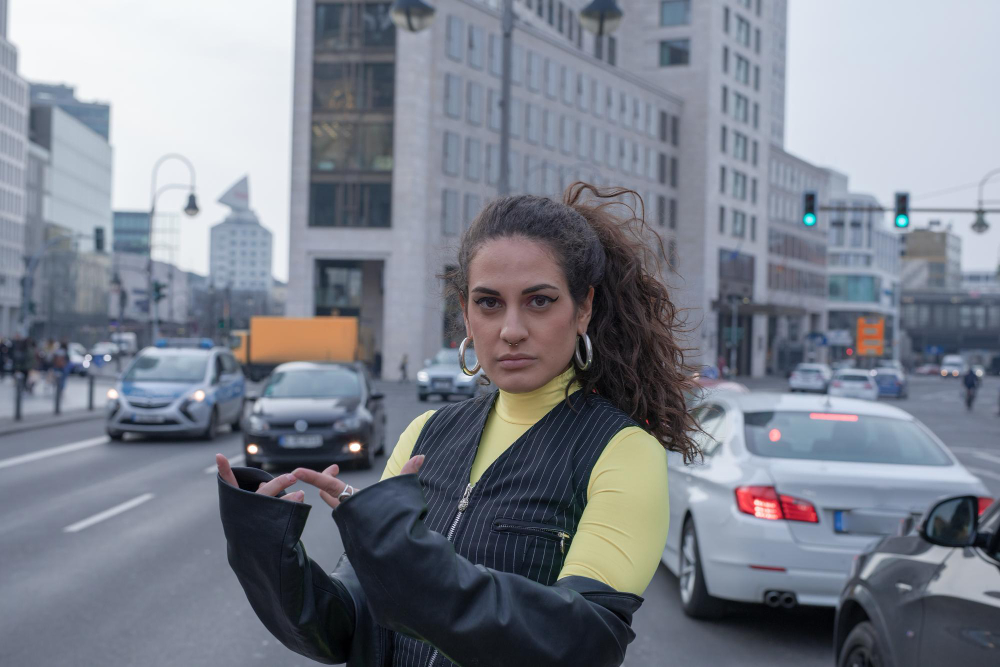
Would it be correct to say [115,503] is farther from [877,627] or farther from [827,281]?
[827,281]

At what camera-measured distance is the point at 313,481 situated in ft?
4.94

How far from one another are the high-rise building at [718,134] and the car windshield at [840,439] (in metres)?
60.5

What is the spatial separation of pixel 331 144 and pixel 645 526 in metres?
53.2

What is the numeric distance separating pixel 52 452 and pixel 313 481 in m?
15.3

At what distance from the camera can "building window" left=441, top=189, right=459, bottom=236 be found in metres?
53.6

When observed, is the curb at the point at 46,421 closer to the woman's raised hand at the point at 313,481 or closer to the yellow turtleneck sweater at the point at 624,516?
the woman's raised hand at the point at 313,481

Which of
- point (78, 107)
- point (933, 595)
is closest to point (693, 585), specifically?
point (933, 595)

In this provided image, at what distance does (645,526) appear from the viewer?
5.51 ft

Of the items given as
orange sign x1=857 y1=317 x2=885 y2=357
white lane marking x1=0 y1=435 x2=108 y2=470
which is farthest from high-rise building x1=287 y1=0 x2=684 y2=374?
white lane marking x1=0 y1=435 x2=108 y2=470

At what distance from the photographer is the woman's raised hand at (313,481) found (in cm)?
149

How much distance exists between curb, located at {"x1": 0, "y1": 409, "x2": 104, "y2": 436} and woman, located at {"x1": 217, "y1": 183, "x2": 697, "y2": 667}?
17891mm

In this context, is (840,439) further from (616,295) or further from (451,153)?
(451,153)

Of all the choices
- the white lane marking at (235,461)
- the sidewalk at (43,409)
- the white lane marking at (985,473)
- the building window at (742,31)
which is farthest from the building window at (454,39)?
the white lane marking at (985,473)

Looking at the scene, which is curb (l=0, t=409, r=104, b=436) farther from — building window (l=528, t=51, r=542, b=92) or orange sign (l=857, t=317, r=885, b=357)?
orange sign (l=857, t=317, r=885, b=357)
